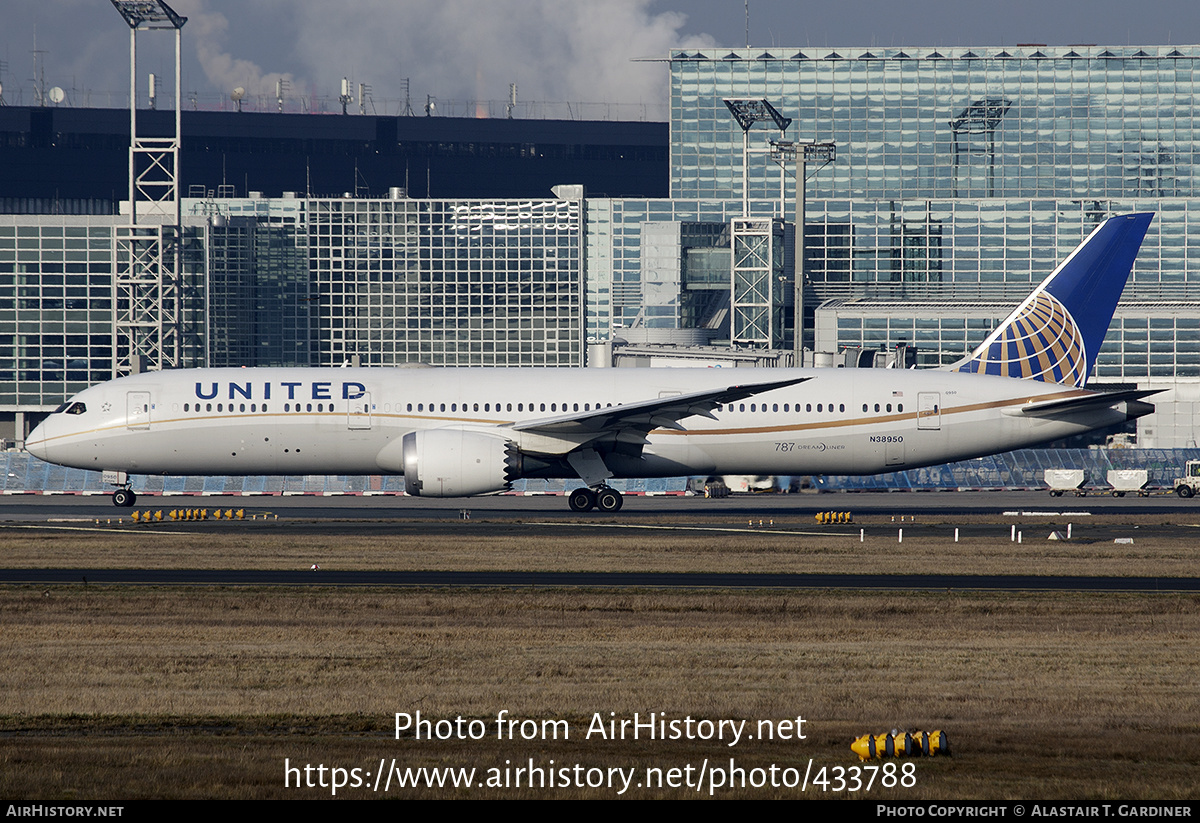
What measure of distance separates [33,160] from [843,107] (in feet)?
321

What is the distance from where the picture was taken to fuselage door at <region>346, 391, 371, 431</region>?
4203cm

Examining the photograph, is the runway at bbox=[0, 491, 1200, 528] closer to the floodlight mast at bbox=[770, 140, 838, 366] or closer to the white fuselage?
the white fuselage

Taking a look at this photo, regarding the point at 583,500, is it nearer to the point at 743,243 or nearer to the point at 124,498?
the point at 124,498

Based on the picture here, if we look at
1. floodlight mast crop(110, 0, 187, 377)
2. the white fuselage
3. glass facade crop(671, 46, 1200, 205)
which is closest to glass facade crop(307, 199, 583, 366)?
floodlight mast crop(110, 0, 187, 377)

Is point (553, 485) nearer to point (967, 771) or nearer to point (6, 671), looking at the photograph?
point (6, 671)

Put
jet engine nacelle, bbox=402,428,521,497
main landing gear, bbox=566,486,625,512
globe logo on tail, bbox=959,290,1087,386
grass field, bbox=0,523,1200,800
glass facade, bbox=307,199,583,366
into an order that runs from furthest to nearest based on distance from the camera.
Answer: glass facade, bbox=307,199,583,366 → globe logo on tail, bbox=959,290,1087,386 → main landing gear, bbox=566,486,625,512 → jet engine nacelle, bbox=402,428,521,497 → grass field, bbox=0,523,1200,800

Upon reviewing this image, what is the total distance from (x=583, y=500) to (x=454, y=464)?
18.3ft

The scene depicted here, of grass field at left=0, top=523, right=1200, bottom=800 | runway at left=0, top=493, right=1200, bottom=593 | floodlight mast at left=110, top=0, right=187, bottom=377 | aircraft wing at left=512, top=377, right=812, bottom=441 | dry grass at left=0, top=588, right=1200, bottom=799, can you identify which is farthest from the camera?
floodlight mast at left=110, top=0, right=187, bottom=377

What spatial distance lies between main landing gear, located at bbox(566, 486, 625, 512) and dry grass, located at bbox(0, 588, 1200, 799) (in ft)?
66.0

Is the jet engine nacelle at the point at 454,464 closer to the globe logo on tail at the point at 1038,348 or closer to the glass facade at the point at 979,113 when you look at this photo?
the globe logo on tail at the point at 1038,348

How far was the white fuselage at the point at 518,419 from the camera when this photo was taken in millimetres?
42281

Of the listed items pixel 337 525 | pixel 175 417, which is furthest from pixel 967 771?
pixel 175 417

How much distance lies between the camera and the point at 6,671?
52.6ft

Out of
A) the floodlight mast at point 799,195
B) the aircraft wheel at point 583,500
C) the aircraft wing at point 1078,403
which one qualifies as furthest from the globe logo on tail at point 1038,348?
the floodlight mast at point 799,195
